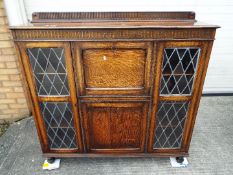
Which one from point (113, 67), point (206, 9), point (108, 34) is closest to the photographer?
point (108, 34)

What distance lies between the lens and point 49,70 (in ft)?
5.54

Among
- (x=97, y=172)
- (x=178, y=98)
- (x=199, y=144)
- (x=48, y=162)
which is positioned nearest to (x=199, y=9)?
(x=178, y=98)

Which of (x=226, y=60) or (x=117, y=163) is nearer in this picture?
(x=117, y=163)

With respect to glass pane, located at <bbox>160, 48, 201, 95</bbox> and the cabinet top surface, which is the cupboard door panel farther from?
the cabinet top surface

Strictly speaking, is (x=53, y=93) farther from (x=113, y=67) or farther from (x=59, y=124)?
(x=113, y=67)

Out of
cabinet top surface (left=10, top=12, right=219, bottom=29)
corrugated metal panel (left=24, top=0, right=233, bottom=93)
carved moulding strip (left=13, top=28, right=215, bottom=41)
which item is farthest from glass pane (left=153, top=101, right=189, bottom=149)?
corrugated metal panel (left=24, top=0, right=233, bottom=93)

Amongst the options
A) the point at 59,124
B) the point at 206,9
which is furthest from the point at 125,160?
the point at 206,9

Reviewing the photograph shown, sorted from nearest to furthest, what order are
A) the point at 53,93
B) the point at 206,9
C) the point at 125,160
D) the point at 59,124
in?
the point at 53,93 < the point at 59,124 < the point at 125,160 < the point at 206,9

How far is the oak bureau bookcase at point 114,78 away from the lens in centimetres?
155

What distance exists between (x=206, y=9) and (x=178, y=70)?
1.55 meters

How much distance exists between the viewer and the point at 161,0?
262 centimetres

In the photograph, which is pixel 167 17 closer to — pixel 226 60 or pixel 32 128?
pixel 226 60

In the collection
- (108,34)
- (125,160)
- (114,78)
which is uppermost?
(108,34)

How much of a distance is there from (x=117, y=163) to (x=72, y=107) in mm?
837
